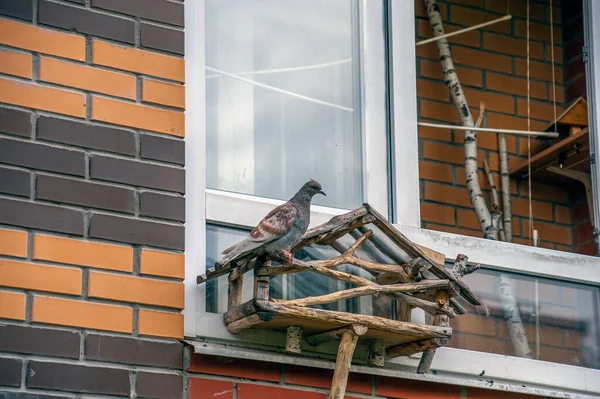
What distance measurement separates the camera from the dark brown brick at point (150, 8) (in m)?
4.62

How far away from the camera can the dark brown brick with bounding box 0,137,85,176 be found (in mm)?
4268

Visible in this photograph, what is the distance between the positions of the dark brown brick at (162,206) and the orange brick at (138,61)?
447 millimetres

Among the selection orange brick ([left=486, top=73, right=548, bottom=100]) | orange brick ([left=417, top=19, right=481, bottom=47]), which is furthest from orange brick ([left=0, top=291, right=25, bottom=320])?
orange brick ([left=486, top=73, right=548, bottom=100])

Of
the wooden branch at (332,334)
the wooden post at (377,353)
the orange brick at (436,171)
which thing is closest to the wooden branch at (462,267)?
the wooden post at (377,353)

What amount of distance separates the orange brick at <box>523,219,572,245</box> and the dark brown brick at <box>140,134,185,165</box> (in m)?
2.25

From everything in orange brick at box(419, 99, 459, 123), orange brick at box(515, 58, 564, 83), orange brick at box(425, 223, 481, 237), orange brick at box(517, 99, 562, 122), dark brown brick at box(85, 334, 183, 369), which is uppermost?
orange brick at box(515, 58, 564, 83)

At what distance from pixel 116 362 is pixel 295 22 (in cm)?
164

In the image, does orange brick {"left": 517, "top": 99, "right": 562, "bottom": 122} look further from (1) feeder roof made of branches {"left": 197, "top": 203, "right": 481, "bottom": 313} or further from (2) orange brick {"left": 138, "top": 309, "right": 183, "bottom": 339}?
(2) orange brick {"left": 138, "top": 309, "right": 183, "bottom": 339}

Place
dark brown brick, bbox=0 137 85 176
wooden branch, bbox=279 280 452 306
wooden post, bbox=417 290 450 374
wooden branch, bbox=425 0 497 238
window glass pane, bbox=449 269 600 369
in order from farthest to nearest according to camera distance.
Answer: wooden branch, bbox=425 0 497 238, window glass pane, bbox=449 269 600 369, wooden post, bbox=417 290 450 374, wooden branch, bbox=279 280 452 306, dark brown brick, bbox=0 137 85 176

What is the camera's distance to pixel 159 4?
4.73m

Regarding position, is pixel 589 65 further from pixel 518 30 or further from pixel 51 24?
pixel 51 24

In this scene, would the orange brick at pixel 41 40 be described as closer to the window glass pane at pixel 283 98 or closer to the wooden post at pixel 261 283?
the window glass pane at pixel 283 98

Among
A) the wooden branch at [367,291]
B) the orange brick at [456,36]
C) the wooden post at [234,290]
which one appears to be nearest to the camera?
the wooden branch at [367,291]

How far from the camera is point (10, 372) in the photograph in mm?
4066
